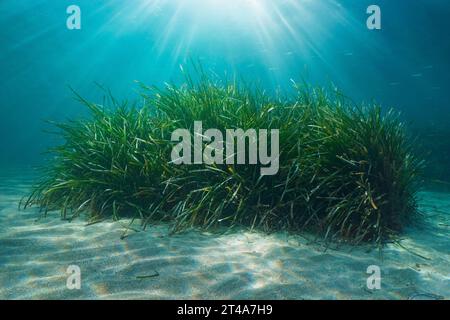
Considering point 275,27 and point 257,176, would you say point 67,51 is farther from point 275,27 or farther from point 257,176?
point 257,176

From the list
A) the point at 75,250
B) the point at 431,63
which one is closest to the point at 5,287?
the point at 75,250

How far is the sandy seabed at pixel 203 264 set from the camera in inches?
124

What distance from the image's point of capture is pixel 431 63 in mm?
29203

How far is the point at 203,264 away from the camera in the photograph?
3658 millimetres

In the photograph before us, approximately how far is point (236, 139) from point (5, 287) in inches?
122

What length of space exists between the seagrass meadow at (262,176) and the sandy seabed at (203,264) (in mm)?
319
